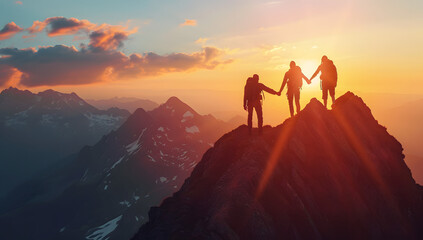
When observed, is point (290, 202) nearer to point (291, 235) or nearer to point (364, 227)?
point (291, 235)

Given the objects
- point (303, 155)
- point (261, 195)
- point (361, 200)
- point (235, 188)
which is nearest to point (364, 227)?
point (361, 200)

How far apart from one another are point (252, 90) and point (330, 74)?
10301 mm

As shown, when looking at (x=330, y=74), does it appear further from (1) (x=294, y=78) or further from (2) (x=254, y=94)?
(2) (x=254, y=94)

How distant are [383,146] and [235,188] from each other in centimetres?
1731

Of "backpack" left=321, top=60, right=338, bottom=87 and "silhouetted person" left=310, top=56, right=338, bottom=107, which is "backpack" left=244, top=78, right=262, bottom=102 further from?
"backpack" left=321, top=60, right=338, bottom=87

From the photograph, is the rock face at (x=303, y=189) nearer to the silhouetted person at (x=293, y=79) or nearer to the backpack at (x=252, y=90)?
the silhouetted person at (x=293, y=79)

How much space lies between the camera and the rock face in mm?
18984

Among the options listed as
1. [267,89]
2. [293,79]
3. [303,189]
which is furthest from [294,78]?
[303,189]

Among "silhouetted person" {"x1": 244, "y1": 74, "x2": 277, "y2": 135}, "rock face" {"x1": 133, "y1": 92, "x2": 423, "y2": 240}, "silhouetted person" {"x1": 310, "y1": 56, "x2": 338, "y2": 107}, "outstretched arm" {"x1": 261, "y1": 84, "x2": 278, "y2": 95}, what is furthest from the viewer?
"silhouetted person" {"x1": 310, "y1": 56, "x2": 338, "y2": 107}

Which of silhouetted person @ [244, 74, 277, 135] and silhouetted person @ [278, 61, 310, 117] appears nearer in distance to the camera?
silhouetted person @ [244, 74, 277, 135]

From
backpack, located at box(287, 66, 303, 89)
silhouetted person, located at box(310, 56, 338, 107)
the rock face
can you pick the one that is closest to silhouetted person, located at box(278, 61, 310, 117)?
backpack, located at box(287, 66, 303, 89)

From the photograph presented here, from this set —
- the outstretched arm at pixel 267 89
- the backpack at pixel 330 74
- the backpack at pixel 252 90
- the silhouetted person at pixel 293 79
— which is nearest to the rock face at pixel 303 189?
the silhouetted person at pixel 293 79

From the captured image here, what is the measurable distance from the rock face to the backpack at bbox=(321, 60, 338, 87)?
2.80m

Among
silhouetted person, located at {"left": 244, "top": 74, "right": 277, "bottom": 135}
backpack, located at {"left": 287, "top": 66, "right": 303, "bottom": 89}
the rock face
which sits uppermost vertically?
backpack, located at {"left": 287, "top": 66, "right": 303, "bottom": 89}
